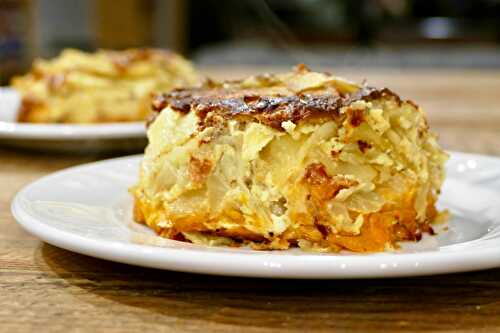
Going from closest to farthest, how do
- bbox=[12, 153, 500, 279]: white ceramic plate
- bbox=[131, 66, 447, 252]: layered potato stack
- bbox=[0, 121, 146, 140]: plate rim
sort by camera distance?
bbox=[12, 153, 500, 279]: white ceramic plate → bbox=[131, 66, 447, 252]: layered potato stack → bbox=[0, 121, 146, 140]: plate rim

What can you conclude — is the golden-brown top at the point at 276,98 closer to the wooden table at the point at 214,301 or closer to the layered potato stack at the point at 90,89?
the wooden table at the point at 214,301

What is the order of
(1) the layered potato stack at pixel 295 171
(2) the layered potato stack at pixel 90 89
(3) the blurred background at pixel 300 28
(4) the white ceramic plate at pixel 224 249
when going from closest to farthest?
(4) the white ceramic plate at pixel 224 249 → (1) the layered potato stack at pixel 295 171 → (2) the layered potato stack at pixel 90 89 → (3) the blurred background at pixel 300 28

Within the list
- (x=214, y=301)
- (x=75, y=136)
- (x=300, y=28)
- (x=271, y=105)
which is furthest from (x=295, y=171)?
(x=300, y=28)

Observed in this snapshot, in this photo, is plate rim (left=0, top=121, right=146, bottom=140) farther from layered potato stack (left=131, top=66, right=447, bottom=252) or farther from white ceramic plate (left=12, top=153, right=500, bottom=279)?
layered potato stack (left=131, top=66, right=447, bottom=252)

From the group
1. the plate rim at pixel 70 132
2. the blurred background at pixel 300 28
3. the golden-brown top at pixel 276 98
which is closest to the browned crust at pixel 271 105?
the golden-brown top at pixel 276 98

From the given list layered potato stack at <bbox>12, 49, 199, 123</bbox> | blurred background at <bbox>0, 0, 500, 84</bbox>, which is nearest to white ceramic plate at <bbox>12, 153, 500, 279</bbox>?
layered potato stack at <bbox>12, 49, 199, 123</bbox>

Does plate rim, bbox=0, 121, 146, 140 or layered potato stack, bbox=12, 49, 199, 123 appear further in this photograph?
layered potato stack, bbox=12, 49, 199, 123

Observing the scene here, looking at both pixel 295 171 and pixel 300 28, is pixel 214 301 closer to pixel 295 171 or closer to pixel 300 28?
pixel 295 171
